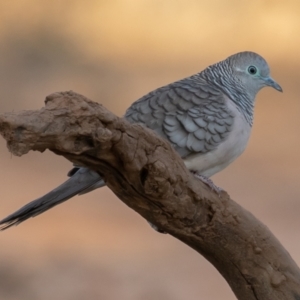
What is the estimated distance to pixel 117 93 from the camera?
4785 mm

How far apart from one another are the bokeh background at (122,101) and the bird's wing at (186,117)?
6.04ft

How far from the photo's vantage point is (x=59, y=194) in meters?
2.03

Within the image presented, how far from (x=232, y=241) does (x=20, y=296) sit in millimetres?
2232

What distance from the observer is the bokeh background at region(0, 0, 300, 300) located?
13.3 feet

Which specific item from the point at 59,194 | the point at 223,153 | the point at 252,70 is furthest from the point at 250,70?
the point at 59,194

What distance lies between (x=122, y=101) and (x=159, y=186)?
10.1ft

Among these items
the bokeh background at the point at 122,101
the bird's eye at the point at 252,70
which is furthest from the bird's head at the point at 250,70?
the bokeh background at the point at 122,101

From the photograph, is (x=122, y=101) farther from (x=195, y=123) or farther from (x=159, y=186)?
(x=159, y=186)

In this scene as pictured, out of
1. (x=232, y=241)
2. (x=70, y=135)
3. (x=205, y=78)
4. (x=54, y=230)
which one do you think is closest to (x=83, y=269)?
(x=54, y=230)

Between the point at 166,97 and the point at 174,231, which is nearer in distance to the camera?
the point at 174,231

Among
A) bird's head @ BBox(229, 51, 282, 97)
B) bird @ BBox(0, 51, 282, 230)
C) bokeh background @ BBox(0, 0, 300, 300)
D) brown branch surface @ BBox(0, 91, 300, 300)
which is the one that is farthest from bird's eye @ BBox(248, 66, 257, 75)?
bokeh background @ BBox(0, 0, 300, 300)

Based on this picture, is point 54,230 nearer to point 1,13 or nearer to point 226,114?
point 1,13

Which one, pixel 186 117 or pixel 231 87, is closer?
pixel 186 117

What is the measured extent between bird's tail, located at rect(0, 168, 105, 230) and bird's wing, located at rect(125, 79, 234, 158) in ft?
0.79
